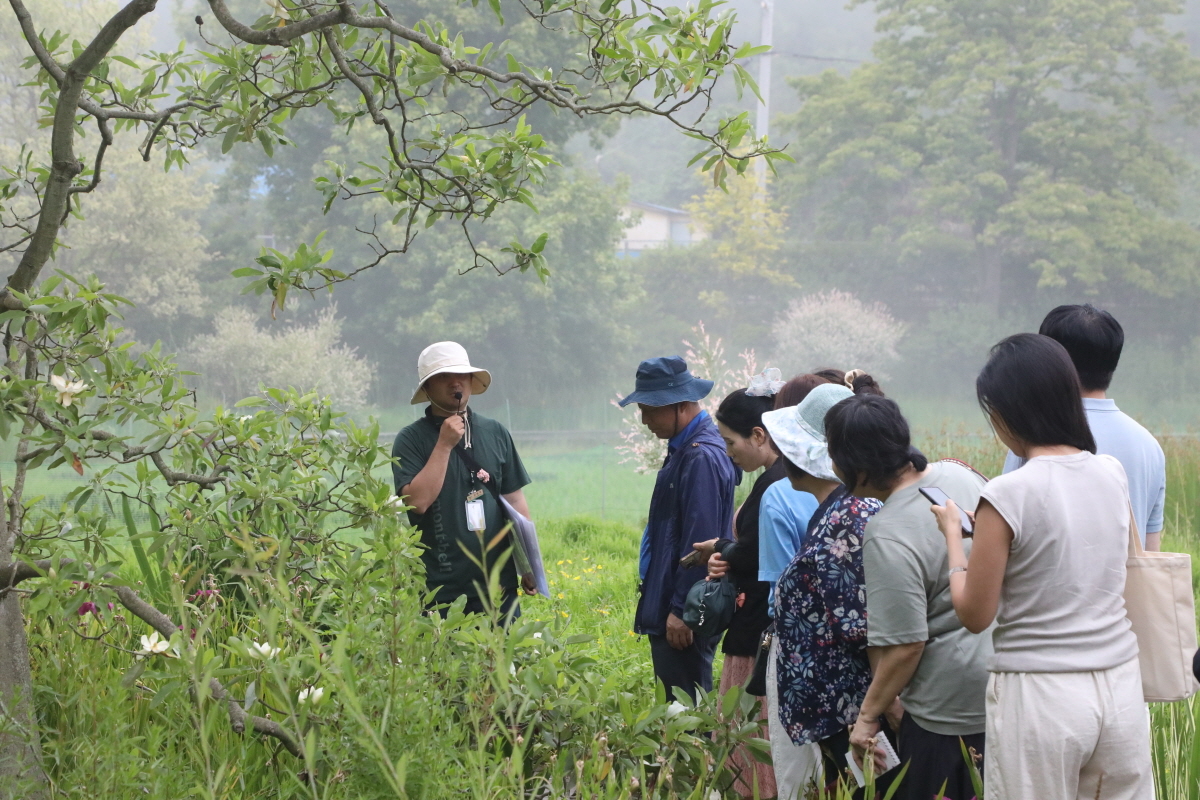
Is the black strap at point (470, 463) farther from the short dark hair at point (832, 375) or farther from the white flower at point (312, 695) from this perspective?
the white flower at point (312, 695)

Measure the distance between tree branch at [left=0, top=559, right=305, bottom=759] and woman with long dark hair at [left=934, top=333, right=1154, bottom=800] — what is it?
1.22 metres

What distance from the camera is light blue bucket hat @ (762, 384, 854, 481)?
2.30 metres

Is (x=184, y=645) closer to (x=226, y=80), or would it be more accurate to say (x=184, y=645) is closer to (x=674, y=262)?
(x=226, y=80)

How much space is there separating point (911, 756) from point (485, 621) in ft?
3.15

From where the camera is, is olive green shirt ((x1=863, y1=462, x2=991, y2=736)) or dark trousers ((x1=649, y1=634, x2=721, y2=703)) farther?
dark trousers ((x1=649, y1=634, x2=721, y2=703))

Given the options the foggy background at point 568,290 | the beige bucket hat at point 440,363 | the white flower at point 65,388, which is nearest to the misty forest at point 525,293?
the white flower at point 65,388

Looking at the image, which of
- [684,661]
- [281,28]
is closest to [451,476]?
[684,661]

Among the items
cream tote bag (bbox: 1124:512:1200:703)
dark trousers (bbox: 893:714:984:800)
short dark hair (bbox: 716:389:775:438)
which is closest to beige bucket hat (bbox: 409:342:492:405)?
short dark hair (bbox: 716:389:775:438)

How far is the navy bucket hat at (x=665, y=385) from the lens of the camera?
300 cm

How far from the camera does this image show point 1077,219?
88.2 feet

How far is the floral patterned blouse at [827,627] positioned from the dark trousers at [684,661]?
79 centimetres

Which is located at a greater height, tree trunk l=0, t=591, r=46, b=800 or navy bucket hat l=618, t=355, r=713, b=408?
navy bucket hat l=618, t=355, r=713, b=408

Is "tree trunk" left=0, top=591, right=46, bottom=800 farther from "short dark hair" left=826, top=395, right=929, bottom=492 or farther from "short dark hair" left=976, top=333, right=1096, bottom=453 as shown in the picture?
"short dark hair" left=976, top=333, right=1096, bottom=453

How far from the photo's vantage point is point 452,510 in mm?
3137
